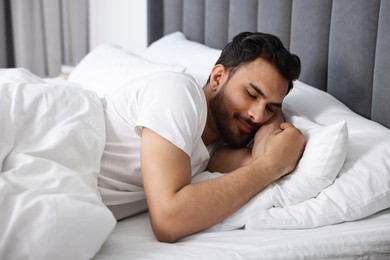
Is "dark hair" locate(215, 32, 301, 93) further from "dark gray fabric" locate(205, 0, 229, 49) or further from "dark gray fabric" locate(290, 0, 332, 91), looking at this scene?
"dark gray fabric" locate(205, 0, 229, 49)

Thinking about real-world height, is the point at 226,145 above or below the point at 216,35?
below

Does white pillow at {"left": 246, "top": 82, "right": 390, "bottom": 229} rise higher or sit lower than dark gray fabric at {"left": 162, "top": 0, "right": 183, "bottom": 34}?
lower

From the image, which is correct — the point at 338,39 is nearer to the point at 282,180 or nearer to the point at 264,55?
the point at 264,55

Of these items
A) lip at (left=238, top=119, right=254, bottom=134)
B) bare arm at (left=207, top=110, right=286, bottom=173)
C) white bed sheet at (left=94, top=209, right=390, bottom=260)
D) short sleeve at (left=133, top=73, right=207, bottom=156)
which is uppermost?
short sleeve at (left=133, top=73, right=207, bottom=156)

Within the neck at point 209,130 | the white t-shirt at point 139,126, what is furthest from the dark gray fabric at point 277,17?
the white t-shirt at point 139,126

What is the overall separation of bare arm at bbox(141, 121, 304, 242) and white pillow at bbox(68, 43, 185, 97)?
822 mm

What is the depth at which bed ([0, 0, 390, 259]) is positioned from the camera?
0.89 m

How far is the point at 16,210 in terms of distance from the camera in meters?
0.86

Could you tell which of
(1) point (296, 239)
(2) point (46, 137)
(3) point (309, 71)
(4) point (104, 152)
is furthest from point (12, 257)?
(3) point (309, 71)

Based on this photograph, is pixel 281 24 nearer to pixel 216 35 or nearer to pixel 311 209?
pixel 216 35

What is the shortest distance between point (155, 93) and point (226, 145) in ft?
1.23

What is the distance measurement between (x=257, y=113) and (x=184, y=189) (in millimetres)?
372

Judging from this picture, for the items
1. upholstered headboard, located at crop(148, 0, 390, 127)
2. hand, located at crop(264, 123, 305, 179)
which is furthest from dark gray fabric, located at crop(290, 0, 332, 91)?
hand, located at crop(264, 123, 305, 179)

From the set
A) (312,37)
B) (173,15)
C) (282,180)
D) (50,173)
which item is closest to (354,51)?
(312,37)
